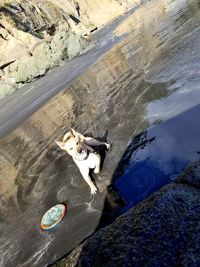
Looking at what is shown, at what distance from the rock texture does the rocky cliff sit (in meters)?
27.5

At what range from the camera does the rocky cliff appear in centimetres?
3073

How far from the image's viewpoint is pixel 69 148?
5555mm

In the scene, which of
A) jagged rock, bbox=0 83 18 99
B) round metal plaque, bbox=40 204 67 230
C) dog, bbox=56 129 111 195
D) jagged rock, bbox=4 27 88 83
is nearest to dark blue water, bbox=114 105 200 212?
dog, bbox=56 129 111 195

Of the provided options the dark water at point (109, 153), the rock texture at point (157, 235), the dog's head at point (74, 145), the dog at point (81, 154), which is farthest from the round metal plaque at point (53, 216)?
the rock texture at point (157, 235)

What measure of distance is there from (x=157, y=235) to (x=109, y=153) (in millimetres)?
3896

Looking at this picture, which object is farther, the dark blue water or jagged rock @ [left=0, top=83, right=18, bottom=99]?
jagged rock @ [left=0, top=83, right=18, bottom=99]

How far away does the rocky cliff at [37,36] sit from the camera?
30.7 meters

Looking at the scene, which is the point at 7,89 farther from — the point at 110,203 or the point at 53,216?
the point at 110,203

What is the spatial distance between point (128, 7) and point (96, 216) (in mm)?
75296

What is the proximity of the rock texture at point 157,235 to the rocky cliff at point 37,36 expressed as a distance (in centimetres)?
2751

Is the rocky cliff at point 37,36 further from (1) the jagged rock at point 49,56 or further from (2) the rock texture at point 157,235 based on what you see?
(2) the rock texture at point 157,235

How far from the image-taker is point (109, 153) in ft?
22.3

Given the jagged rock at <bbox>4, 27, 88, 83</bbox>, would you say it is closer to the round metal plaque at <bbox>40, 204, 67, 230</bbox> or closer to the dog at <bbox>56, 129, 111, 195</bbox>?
the dog at <bbox>56, 129, 111, 195</bbox>

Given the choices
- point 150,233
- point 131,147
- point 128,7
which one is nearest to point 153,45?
point 131,147
